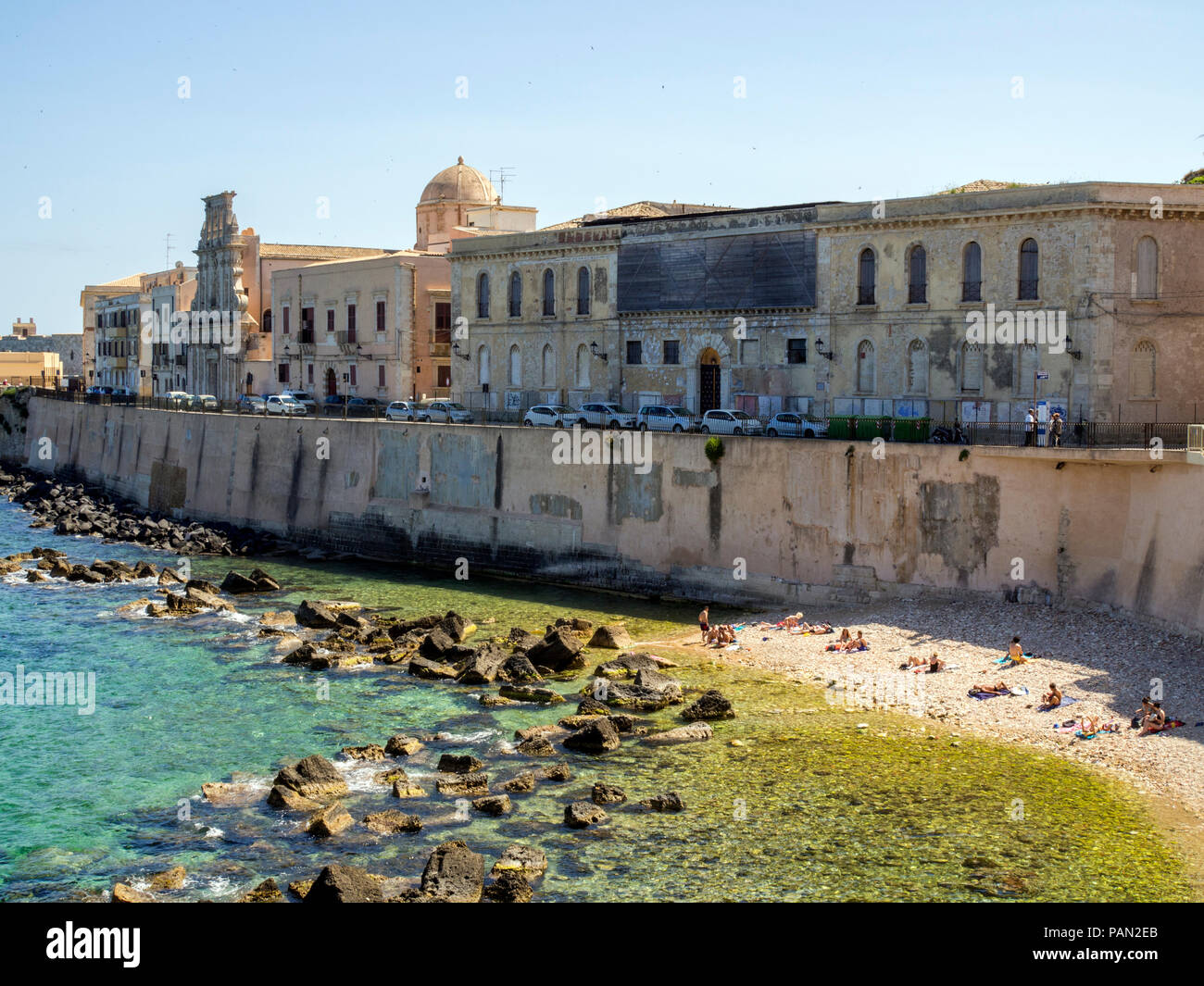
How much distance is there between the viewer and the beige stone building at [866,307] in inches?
1458

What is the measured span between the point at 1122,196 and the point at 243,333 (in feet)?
178

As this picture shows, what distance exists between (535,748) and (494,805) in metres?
3.25

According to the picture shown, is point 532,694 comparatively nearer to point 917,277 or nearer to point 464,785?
point 464,785

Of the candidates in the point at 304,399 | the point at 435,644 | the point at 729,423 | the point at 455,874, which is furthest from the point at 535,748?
the point at 304,399

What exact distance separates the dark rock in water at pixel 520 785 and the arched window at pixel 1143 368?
23340 millimetres

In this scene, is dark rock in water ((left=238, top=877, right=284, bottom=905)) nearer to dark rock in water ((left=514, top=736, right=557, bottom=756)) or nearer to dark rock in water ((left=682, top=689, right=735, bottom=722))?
dark rock in water ((left=514, top=736, right=557, bottom=756))

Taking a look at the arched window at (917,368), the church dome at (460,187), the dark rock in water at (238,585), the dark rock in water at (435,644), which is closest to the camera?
the dark rock in water at (435,644)

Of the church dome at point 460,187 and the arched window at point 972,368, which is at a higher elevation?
the church dome at point 460,187

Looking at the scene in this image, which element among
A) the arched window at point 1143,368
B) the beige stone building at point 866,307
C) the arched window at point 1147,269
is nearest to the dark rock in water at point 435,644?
the beige stone building at point 866,307

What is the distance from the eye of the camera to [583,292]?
170 feet

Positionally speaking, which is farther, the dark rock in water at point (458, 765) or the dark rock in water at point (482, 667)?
the dark rock in water at point (482, 667)

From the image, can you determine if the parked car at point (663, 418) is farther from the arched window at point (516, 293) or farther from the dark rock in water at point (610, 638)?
the arched window at point (516, 293)

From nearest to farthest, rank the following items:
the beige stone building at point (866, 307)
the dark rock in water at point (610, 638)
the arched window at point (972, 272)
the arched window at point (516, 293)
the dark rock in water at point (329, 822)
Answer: the dark rock in water at point (329, 822)
the dark rock in water at point (610, 638)
the beige stone building at point (866, 307)
the arched window at point (972, 272)
the arched window at point (516, 293)
